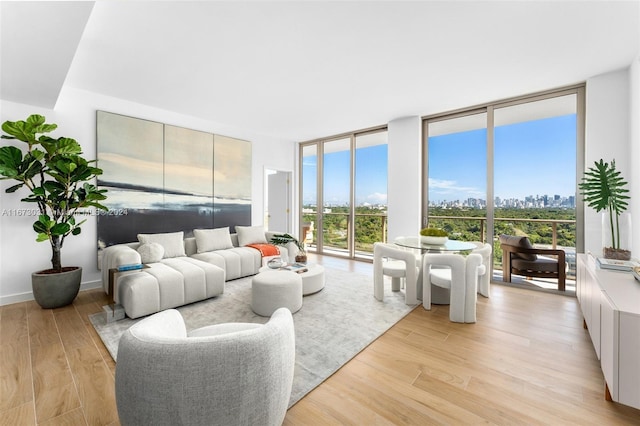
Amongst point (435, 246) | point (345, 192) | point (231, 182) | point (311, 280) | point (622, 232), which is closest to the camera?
point (622, 232)

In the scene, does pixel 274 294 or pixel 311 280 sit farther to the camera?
pixel 311 280

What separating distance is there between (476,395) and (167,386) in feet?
5.92

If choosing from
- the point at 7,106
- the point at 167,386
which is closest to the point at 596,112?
the point at 167,386

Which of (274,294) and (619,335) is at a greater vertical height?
(619,335)

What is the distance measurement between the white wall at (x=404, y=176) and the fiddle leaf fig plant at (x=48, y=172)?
4.51 m

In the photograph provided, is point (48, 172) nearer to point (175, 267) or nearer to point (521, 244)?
point (175, 267)

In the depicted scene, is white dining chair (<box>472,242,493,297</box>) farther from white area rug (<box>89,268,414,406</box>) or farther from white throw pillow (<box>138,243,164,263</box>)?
white throw pillow (<box>138,243,164,263</box>)

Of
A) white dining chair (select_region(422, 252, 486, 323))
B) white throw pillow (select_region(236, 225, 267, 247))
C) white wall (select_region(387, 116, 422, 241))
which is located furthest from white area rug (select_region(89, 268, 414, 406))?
white wall (select_region(387, 116, 422, 241))

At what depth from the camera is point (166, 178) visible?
174 inches

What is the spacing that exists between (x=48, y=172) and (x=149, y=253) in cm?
138

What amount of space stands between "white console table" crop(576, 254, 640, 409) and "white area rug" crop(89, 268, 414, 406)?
4.88 feet

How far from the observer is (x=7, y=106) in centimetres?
320

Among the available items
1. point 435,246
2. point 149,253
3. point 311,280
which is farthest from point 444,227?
point 149,253

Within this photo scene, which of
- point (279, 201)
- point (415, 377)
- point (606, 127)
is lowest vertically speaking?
point (415, 377)
